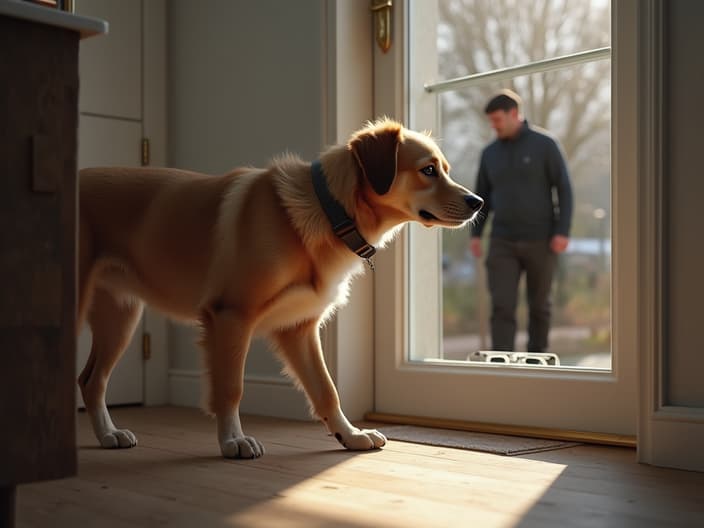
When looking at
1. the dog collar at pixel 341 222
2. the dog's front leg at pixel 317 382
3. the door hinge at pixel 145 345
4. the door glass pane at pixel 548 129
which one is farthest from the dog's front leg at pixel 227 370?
the door glass pane at pixel 548 129

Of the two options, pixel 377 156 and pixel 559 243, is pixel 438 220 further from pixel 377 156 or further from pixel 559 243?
pixel 559 243

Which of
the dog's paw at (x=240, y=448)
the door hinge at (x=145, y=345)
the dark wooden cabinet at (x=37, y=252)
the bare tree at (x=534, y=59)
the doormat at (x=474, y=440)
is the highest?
the bare tree at (x=534, y=59)

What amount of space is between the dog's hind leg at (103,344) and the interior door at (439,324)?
90 cm

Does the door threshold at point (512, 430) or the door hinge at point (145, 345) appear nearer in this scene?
the door threshold at point (512, 430)

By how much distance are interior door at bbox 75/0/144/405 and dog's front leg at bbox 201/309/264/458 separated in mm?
1258

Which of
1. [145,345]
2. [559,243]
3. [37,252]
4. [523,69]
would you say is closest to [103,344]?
[145,345]

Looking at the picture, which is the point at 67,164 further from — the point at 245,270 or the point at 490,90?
the point at 490,90

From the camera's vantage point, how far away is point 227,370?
2.11m

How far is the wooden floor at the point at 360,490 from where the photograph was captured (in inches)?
57.4

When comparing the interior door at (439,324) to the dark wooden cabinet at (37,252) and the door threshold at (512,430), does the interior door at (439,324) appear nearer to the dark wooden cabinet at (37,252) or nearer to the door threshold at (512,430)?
the door threshold at (512,430)

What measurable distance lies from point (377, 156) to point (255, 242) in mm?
382

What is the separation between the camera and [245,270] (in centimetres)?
212

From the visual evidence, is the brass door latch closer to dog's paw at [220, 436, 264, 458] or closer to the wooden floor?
the wooden floor

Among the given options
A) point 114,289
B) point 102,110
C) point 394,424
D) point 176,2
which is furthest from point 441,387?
point 176,2
